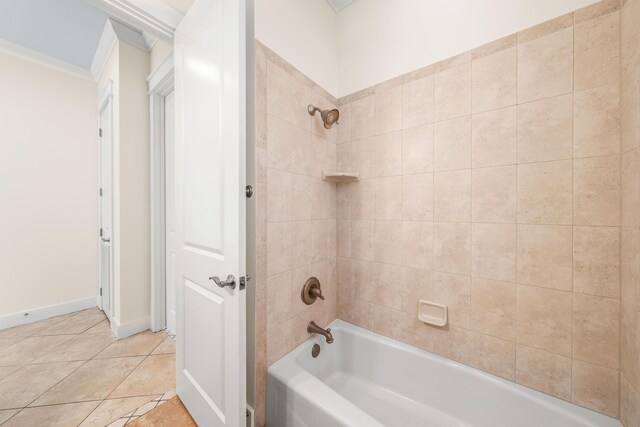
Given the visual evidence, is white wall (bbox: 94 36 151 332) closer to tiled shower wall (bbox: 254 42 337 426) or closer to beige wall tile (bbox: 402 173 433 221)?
tiled shower wall (bbox: 254 42 337 426)

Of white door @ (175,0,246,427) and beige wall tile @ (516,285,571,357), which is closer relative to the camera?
white door @ (175,0,246,427)

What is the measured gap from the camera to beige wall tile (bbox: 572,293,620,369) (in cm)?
92

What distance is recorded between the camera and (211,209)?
103cm

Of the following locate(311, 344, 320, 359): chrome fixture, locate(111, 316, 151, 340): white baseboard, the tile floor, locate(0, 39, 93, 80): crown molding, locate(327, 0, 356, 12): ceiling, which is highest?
locate(0, 39, 93, 80): crown molding

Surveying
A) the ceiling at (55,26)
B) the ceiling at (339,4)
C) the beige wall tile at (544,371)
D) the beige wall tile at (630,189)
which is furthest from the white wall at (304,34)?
the beige wall tile at (544,371)

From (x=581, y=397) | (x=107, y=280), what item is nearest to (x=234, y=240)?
(x=581, y=397)

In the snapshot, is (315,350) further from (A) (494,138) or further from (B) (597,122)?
(B) (597,122)

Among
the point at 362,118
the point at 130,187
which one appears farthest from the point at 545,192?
the point at 130,187

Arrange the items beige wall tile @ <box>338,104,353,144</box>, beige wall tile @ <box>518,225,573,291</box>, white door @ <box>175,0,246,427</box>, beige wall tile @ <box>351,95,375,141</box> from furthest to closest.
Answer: beige wall tile @ <box>338,104,353,144</box>
beige wall tile @ <box>351,95,375,141</box>
beige wall tile @ <box>518,225,573,291</box>
white door @ <box>175,0,246,427</box>

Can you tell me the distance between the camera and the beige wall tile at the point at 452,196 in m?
1.21

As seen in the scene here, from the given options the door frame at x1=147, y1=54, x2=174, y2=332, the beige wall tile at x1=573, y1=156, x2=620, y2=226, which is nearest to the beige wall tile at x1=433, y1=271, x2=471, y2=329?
the beige wall tile at x1=573, y1=156, x2=620, y2=226

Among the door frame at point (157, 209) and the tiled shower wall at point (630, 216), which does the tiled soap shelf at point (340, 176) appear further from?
the door frame at point (157, 209)

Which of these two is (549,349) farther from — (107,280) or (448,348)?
(107,280)

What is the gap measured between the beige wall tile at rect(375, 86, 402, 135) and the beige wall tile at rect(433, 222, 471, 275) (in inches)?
26.2
